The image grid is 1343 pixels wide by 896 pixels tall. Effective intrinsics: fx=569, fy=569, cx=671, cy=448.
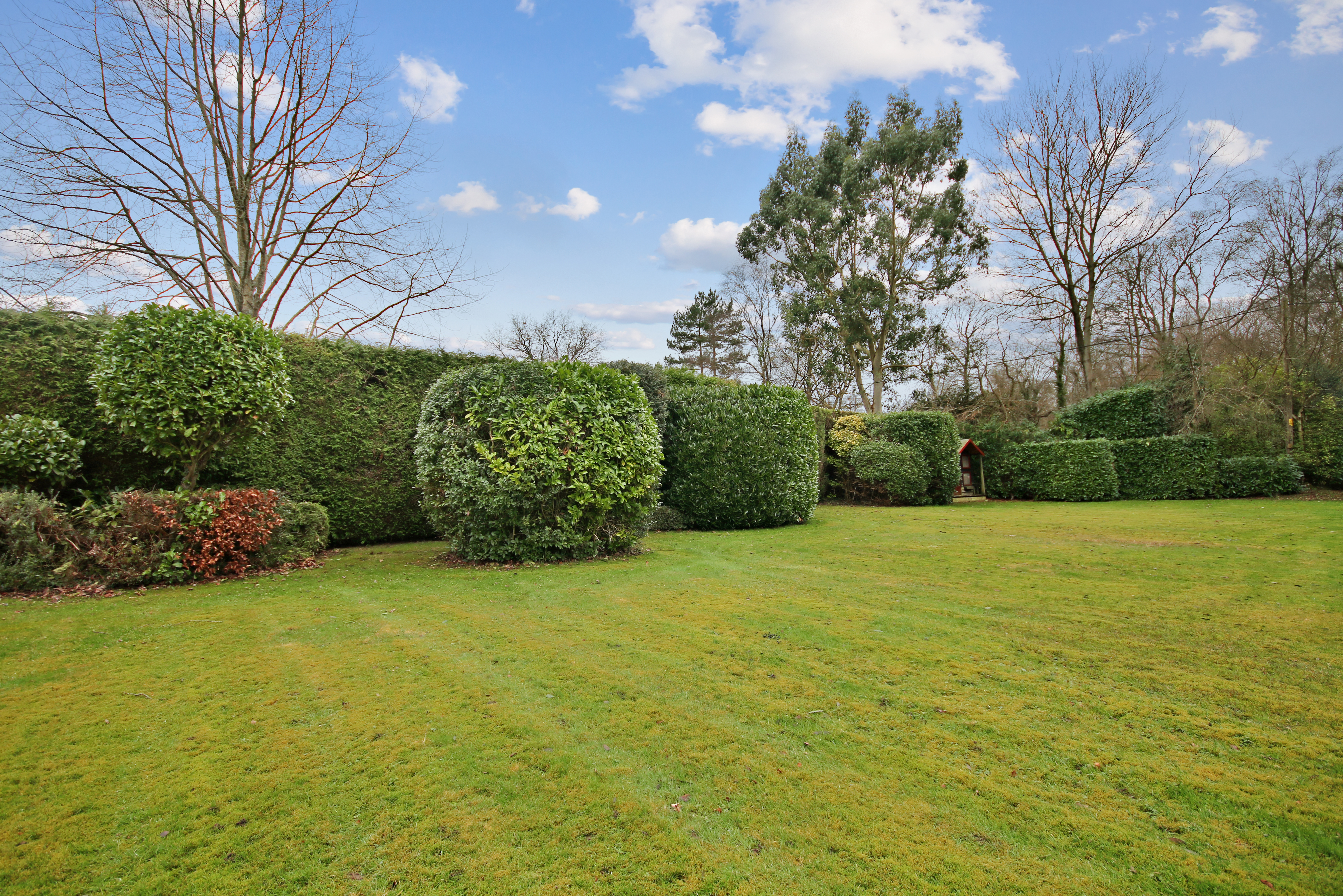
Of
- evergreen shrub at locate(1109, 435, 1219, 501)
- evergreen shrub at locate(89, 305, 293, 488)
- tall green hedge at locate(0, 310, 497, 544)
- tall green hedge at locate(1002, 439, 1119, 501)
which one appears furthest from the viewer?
tall green hedge at locate(1002, 439, 1119, 501)

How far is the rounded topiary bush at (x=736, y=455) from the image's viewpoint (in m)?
11.2

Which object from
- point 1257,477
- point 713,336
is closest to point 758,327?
point 713,336

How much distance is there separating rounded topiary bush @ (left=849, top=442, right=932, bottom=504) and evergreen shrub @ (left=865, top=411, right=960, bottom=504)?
0.81 ft

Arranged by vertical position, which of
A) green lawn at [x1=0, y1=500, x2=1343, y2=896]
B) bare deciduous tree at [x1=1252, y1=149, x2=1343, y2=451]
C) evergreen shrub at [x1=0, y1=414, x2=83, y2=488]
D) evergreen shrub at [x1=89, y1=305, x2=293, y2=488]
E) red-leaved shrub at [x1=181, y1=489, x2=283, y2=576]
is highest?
bare deciduous tree at [x1=1252, y1=149, x2=1343, y2=451]

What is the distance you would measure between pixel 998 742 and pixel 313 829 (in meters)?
3.00

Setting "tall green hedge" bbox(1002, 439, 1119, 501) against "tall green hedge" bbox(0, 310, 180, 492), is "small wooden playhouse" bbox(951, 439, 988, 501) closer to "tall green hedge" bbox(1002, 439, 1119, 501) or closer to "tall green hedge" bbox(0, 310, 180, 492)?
"tall green hedge" bbox(1002, 439, 1119, 501)

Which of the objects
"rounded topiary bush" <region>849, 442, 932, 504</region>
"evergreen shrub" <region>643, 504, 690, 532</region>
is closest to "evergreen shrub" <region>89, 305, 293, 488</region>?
"evergreen shrub" <region>643, 504, 690, 532</region>

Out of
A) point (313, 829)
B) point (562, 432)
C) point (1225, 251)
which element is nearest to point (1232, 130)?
point (1225, 251)

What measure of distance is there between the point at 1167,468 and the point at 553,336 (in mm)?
28070

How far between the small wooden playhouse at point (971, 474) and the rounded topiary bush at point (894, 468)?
239cm

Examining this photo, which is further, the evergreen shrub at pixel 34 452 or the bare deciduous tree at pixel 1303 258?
the bare deciduous tree at pixel 1303 258

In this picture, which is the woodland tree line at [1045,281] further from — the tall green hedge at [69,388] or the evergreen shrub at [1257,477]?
the tall green hedge at [69,388]

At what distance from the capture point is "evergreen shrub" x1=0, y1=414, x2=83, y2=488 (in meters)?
6.21

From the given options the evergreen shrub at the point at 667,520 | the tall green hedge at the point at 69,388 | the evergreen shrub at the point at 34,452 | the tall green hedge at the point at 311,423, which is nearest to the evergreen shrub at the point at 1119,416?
the evergreen shrub at the point at 667,520
